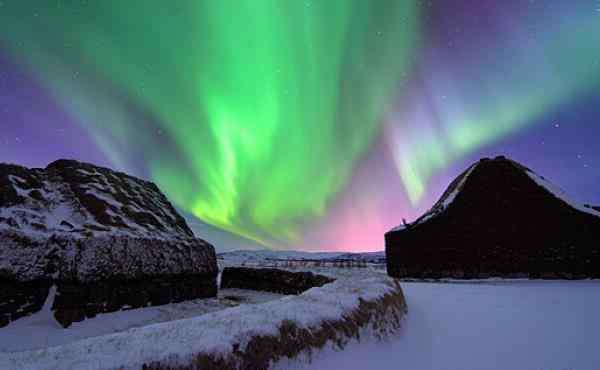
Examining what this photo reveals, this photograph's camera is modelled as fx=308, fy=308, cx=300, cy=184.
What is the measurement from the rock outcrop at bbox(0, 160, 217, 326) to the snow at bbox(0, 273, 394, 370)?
1.89 meters

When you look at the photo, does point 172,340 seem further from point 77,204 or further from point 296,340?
point 77,204

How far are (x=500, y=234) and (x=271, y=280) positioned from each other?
1073 centimetres

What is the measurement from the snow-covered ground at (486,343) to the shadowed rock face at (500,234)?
8.57m

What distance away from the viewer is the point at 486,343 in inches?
125

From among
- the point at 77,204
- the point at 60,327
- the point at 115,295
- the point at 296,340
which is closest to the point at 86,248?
the point at 115,295

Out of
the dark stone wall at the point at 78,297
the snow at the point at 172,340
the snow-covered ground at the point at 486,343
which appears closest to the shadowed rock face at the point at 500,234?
the snow-covered ground at the point at 486,343

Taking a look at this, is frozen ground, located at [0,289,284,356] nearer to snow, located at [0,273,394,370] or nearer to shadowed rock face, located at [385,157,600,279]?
snow, located at [0,273,394,370]

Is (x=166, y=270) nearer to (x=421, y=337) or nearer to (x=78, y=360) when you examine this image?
(x=78, y=360)

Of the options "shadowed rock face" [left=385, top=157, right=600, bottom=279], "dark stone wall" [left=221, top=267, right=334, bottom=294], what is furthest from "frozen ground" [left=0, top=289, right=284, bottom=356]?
"shadowed rock face" [left=385, top=157, right=600, bottom=279]

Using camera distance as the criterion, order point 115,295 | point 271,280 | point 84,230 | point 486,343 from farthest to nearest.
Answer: point 271,280, point 84,230, point 115,295, point 486,343

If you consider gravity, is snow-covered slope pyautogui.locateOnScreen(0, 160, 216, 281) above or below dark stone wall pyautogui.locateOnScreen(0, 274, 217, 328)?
above

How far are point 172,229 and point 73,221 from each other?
1713 millimetres

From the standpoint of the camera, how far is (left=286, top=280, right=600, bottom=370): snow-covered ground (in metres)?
2.55

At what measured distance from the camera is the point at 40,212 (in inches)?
148
